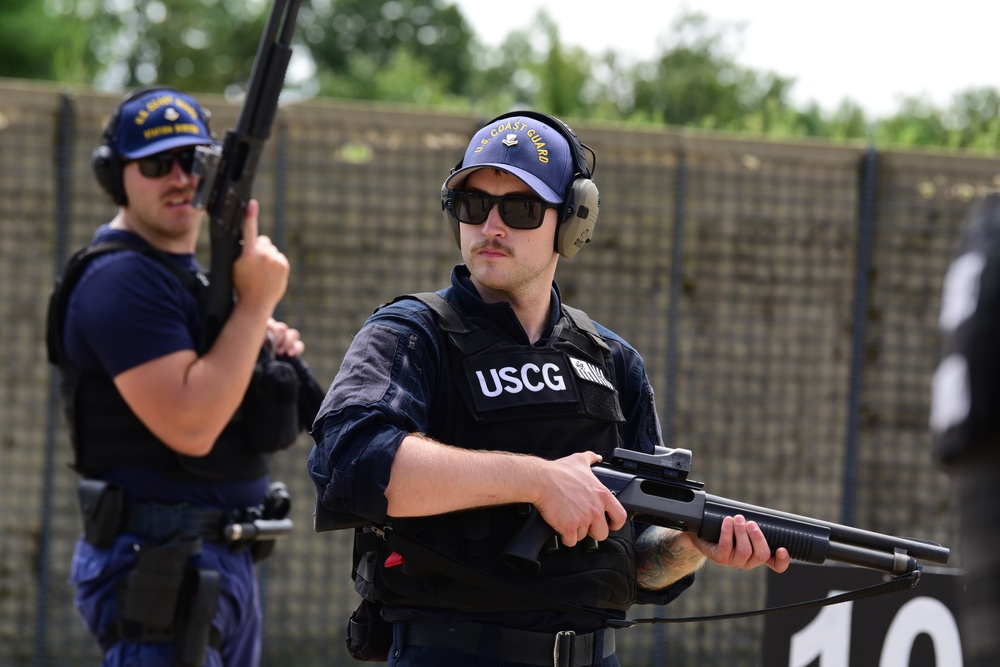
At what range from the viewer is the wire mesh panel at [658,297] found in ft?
20.4

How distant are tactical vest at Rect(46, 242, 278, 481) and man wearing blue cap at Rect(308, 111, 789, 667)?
116 cm

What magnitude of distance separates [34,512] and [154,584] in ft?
9.59

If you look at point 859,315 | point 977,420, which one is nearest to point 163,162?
point 977,420

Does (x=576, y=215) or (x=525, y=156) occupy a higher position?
(x=525, y=156)

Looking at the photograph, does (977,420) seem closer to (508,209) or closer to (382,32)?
(508,209)

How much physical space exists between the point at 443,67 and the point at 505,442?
38.1 metres

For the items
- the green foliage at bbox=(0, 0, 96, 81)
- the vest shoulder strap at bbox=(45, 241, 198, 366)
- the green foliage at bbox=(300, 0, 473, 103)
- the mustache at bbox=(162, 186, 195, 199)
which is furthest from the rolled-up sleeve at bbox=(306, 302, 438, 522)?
the green foliage at bbox=(300, 0, 473, 103)

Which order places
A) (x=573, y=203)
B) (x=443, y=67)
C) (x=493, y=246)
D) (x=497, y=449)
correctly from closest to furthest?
1. (x=497, y=449)
2. (x=493, y=246)
3. (x=573, y=203)
4. (x=443, y=67)

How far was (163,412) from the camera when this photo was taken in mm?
3613

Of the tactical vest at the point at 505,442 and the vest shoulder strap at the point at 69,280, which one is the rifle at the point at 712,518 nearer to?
the tactical vest at the point at 505,442

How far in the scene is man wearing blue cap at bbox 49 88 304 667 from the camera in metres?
3.64

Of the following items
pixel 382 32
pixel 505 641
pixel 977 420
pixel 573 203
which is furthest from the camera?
pixel 382 32

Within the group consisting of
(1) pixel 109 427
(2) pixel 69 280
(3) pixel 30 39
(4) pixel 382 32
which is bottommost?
(1) pixel 109 427

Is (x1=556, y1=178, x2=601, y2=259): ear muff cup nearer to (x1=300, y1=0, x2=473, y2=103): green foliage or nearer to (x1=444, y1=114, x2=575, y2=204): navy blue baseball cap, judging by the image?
(x1=444, y1=114, x2=575, y2=204): navy blue baseball cap
